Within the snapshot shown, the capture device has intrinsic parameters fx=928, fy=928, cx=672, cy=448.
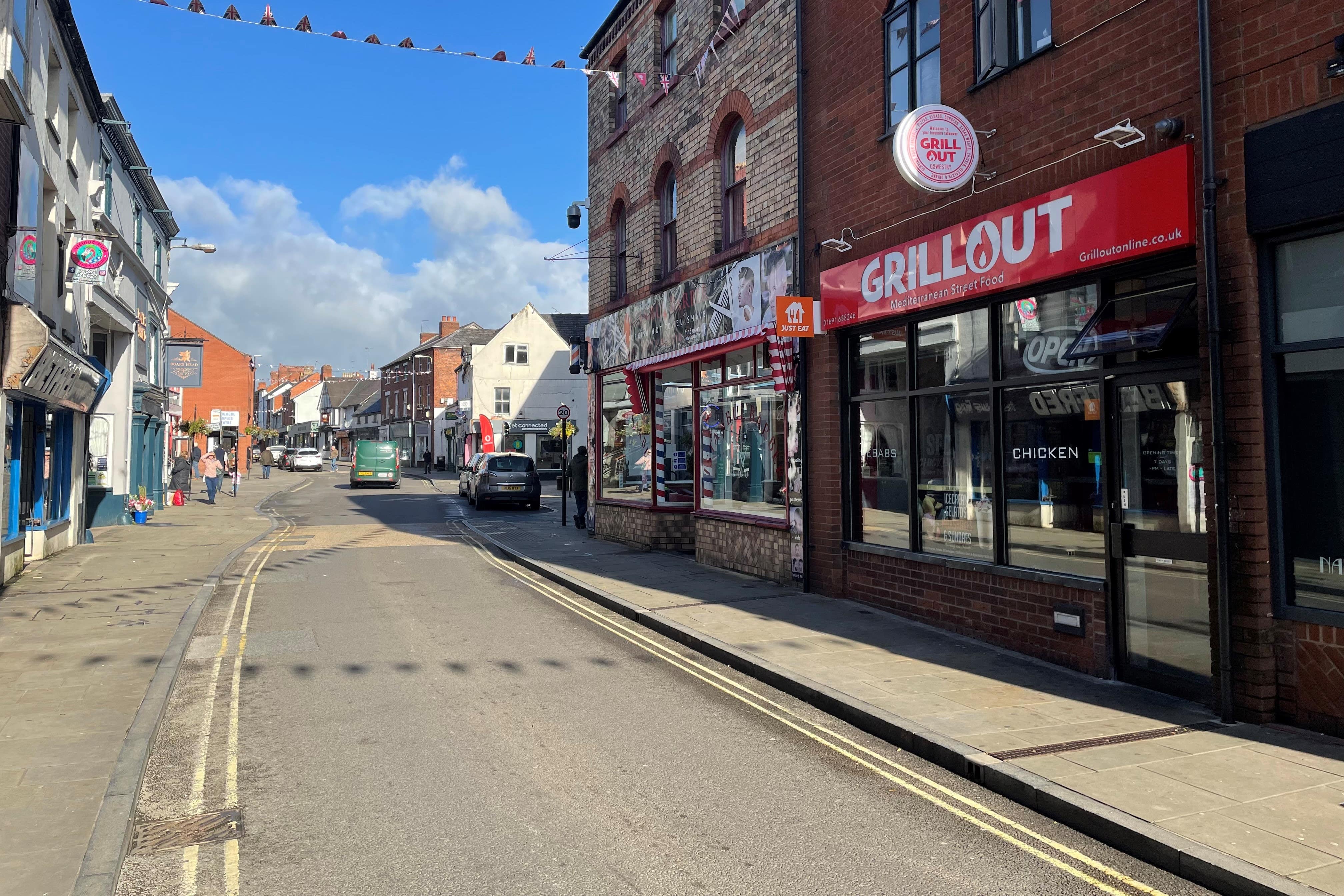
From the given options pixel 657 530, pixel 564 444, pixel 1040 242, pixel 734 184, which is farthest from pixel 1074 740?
pixel 564 444

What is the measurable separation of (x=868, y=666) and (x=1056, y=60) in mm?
5146

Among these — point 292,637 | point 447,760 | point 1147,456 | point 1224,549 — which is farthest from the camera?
point 292,637

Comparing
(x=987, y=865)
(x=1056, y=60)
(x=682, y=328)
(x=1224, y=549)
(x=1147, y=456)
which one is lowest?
(x=987, y=865)

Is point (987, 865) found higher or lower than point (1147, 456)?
lower

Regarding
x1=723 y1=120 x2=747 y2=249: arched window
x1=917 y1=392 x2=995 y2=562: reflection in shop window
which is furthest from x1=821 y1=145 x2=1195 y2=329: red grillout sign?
x1=723 y1=120 x2=747 y2=249: arched window

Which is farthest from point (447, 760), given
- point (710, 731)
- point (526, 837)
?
point (710, 731)

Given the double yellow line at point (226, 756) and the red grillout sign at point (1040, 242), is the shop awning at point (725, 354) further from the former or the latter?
the double yellow line at point (226, 756)

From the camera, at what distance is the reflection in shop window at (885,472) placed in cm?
959

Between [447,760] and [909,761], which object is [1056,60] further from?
[447,760]

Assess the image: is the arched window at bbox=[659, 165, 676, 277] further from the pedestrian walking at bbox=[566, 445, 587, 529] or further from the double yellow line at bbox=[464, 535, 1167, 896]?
the double yellow line at bbox=[464, 535, 1167, 896]

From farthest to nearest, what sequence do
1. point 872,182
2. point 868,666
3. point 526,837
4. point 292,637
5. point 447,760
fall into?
point 872,182 → point 292,637 → point 868,666 → point 447,760 → point 526,837

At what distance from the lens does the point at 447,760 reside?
5.43 meters

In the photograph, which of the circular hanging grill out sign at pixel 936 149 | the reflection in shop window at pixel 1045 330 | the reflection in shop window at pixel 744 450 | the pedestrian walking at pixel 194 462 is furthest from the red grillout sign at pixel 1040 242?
the pedestrian walking at pixel 194 462

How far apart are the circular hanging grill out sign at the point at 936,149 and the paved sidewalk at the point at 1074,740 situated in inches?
161
